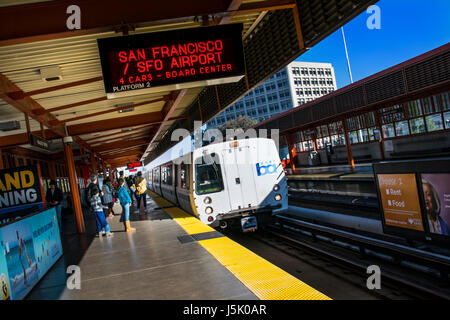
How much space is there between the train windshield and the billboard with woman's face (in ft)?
16.5

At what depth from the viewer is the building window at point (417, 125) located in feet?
55.0

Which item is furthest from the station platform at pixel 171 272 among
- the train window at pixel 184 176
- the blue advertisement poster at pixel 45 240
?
the train window at pixel 184 176

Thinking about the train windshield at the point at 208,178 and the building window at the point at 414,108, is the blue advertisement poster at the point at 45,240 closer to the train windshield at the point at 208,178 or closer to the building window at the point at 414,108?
the train windshield at the point at 208,178

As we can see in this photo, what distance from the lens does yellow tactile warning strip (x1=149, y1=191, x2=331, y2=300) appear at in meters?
4.02

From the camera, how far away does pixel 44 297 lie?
16.7 feet

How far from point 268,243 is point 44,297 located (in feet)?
21.2

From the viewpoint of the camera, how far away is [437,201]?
6.23 metres

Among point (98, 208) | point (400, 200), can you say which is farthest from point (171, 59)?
point (98, 208)

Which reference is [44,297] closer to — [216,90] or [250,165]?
[250,165]

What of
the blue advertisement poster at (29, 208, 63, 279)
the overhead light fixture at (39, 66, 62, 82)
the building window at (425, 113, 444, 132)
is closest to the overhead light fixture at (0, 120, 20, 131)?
the overhead light fixture at (39, 66, 62, 82)

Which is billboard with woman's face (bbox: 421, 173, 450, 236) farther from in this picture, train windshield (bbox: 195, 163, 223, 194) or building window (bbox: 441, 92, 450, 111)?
building window (bbox: 441, 92, 450, 111)

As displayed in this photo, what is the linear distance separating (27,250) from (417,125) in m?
16.8

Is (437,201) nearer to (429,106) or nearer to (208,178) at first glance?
(208,178)

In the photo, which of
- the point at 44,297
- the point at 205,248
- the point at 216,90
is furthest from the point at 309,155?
the point at 44,297
